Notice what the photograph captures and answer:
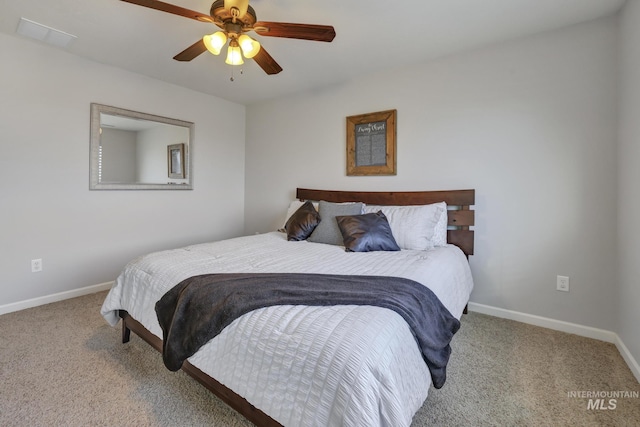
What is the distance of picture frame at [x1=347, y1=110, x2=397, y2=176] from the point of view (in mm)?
3133

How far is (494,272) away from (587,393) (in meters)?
1.11

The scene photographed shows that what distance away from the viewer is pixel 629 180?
1.93 meters

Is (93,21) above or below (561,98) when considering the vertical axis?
above

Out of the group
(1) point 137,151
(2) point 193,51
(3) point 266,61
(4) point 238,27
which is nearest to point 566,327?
(3) point 266,61

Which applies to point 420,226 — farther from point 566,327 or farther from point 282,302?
point 282,302

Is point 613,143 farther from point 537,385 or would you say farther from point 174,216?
point 174,216

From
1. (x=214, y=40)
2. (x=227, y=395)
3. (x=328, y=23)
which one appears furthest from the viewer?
(x=328, y=23)

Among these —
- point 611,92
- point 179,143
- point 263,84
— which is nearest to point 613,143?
point 611,92

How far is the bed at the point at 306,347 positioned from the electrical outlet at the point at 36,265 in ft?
4.67

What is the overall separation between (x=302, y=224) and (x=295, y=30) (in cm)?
164

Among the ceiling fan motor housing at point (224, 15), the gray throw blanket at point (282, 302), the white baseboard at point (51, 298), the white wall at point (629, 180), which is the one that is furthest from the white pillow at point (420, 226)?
the white baseboard at point (51, 298)

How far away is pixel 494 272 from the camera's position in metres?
2.65

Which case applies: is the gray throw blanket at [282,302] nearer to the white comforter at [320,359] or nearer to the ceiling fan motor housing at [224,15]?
the white comforter at [320,359]

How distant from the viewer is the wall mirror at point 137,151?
10.1 feet
